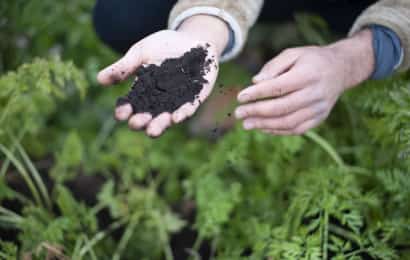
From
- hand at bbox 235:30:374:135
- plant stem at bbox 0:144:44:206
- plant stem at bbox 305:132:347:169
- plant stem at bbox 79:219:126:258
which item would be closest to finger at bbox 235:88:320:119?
hand at bbox 235:30:374:135

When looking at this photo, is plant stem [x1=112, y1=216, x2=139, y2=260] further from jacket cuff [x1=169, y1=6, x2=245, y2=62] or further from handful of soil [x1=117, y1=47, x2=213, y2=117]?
jacket cuff [x1=169, y1=6, x2=245, y2=62]

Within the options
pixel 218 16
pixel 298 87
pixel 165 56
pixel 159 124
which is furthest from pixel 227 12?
pixel 159 124

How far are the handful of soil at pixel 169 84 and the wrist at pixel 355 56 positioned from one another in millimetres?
411

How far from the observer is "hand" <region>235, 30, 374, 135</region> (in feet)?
3.95

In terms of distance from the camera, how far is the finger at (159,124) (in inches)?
45.6

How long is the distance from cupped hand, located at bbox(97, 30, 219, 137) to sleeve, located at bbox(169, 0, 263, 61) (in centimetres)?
13

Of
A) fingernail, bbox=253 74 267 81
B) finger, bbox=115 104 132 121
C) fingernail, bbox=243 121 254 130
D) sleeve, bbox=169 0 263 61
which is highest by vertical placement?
sleeve, bbox=169 0 263 61

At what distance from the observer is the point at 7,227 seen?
157 cm

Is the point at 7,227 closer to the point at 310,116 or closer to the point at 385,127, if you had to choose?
the point at 310,116

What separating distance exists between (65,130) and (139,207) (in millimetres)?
830

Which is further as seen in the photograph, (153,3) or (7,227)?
(153,3)

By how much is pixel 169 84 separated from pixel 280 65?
340 millimetres

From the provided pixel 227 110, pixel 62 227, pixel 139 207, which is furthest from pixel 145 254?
pixel 227 110

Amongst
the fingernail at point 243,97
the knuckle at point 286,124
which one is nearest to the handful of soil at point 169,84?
the fingernail at point 243,97
